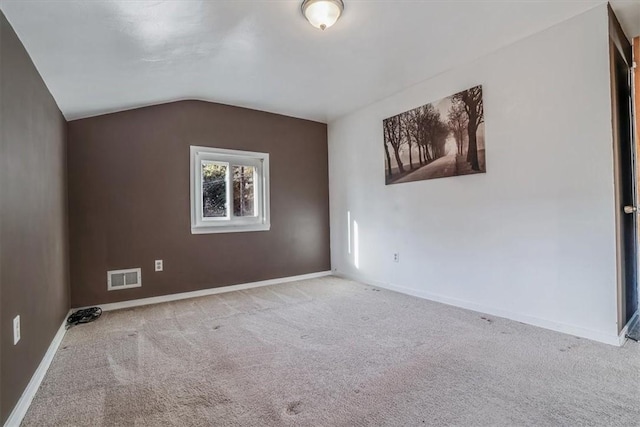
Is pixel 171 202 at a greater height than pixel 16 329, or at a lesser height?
greater

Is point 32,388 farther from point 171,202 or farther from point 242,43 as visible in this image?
point 242,43

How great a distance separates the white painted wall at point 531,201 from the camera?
2316 mm

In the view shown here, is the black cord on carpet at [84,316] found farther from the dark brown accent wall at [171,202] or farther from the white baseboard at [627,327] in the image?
the white baseboard at [627,327]

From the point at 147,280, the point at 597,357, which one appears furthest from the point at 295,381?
the point at 147,280

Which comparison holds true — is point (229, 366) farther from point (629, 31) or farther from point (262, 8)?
point (629, 31)

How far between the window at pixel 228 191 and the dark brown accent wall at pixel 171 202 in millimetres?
92

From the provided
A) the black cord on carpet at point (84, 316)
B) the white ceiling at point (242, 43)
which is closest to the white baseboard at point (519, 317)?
the white ceiling at point (242, 43)

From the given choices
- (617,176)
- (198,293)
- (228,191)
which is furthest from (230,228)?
(617,176)

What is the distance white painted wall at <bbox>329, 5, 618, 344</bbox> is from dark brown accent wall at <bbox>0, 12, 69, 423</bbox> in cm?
331

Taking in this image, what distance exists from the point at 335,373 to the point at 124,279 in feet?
8.96

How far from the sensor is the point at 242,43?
Result: 98.2 inches

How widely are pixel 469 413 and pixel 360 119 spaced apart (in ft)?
12.0

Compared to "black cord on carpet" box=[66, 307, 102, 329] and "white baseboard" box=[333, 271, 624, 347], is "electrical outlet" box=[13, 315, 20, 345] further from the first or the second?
"white baseboard" box=[333, 271, 624, 347]

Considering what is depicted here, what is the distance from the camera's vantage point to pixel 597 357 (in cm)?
207
